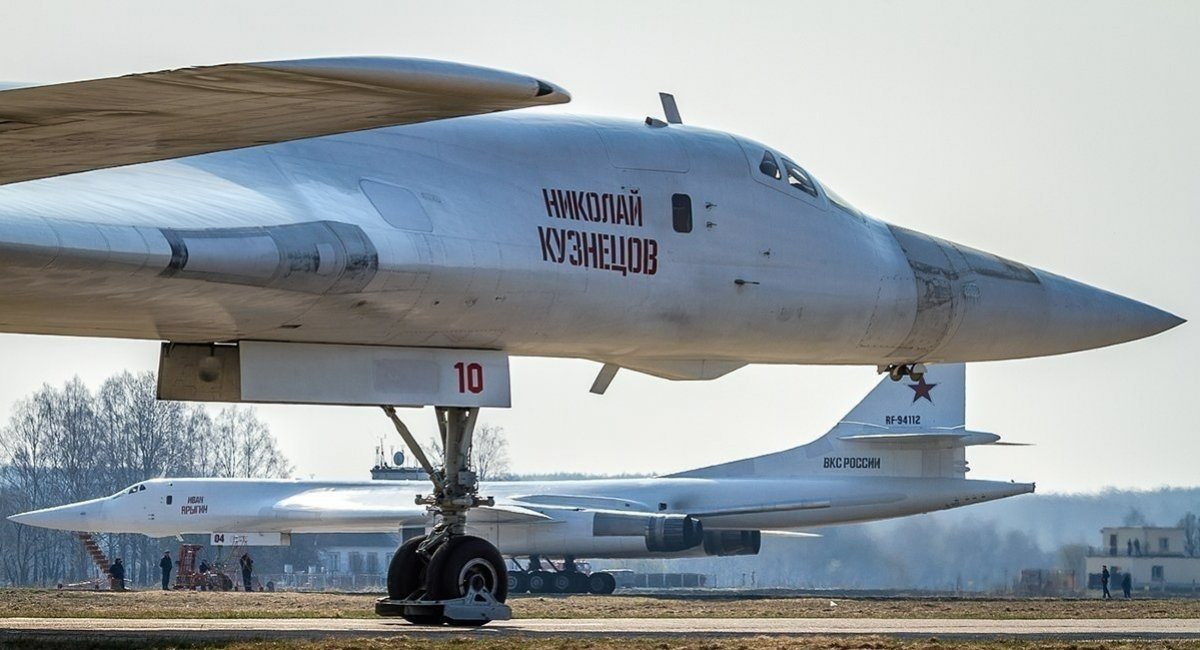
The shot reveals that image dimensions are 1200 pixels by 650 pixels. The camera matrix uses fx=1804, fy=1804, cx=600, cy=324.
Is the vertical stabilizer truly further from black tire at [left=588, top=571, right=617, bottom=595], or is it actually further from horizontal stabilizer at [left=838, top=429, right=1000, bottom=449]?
black tire at [left=588, top=571, right=617, bottom=595]

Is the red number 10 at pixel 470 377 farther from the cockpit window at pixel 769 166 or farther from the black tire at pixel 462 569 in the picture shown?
the cockpit window at pixel 769 166

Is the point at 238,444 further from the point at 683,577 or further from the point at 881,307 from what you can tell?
the point at 881,307

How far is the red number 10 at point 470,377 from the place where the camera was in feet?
42.7

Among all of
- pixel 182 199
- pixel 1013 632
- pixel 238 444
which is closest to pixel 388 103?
pixel 182 199

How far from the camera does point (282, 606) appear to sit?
69.6ft

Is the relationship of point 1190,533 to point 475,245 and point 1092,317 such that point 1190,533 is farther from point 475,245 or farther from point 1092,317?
point 475,245

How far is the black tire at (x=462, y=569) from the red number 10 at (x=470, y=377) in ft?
3.51

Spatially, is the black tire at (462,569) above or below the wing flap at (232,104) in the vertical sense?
below

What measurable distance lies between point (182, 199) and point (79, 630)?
3155 millimetres

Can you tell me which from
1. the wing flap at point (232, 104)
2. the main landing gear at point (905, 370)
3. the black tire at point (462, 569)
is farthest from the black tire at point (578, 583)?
the wing flap at point (232, 104)

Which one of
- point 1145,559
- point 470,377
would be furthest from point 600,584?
point 470,377

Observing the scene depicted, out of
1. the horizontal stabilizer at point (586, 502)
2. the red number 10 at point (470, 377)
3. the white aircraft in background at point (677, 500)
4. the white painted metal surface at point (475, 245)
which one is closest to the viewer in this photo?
the white painted metal surface at point (475, 245)

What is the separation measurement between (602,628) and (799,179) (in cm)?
420

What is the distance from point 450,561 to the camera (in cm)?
1278
